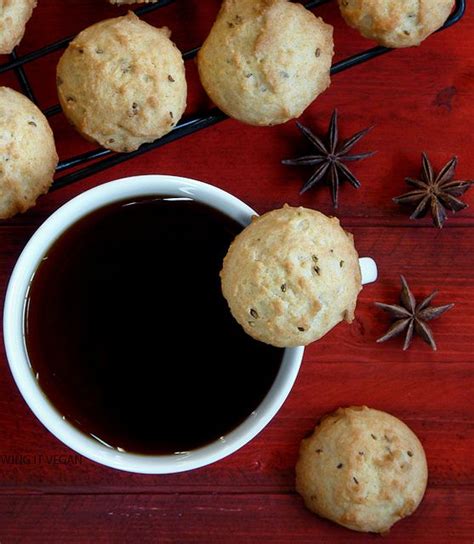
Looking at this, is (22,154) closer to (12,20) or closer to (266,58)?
Result: (12,20)

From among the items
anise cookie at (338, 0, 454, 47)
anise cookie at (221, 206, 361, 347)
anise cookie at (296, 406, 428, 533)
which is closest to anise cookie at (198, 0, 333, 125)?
anise cookie at (338, 0, 454, 47)

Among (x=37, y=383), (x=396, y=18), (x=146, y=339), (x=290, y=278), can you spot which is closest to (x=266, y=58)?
(x=396, y=18)

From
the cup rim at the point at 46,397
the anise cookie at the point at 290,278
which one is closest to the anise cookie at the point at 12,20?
the cup rim at the point at 46,397

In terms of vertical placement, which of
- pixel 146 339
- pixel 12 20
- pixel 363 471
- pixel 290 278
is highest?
pixel 12 20

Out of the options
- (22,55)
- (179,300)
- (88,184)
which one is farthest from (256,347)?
(22,55)

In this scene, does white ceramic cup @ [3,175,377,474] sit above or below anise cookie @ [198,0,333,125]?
below

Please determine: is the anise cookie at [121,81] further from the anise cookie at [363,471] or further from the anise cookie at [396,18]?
the anise cookie at [363,471]

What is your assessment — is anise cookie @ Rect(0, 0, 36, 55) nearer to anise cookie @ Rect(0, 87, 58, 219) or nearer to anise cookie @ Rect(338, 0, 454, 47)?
anise cookie @ Rect(0, 87, 58, 219)
